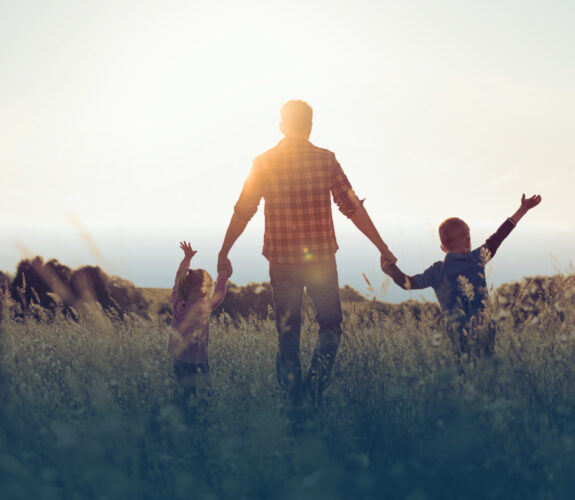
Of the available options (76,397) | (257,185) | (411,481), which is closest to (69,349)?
(76,397)

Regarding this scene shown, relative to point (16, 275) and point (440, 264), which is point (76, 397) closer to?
point (440, 264)

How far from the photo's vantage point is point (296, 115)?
3.73m

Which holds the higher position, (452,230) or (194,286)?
(452,230)

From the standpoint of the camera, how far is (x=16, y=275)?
8297mm

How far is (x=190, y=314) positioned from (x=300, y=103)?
178cm

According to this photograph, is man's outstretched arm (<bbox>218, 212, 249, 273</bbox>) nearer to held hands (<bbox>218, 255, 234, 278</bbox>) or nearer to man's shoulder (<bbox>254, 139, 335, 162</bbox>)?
held hands (<bbox>218, 255, 234, 278</bbox>)

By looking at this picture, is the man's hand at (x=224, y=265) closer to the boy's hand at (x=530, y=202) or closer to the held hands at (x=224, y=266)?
the held hands at (x=224, y=266)

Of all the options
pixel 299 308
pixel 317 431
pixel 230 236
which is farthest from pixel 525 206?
pixel 317 431

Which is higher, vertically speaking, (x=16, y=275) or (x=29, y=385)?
(x=16, y=275)

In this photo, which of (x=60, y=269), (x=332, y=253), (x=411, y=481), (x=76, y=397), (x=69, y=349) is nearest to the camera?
(x=411, y=481)

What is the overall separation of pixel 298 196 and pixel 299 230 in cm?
25

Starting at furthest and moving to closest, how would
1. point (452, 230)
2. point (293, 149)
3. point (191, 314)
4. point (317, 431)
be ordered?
point (452, 230) < point (191, 314) < point (293, 149) < point (317, 431)

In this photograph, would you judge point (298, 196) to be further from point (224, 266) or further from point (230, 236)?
point (224, 266)

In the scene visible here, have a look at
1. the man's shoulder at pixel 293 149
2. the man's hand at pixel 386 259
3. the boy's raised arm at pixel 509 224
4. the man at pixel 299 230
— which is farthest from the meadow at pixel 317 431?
the man's shoulder at pixel 293 149
